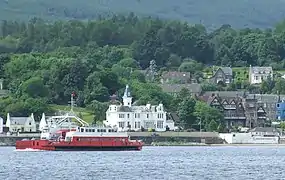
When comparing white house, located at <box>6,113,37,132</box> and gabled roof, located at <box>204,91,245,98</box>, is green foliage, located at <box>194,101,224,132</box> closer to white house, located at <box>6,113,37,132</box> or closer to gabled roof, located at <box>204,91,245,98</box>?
gabled roof, located at <box>204,91,245,98</box>

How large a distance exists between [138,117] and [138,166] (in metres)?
55.9

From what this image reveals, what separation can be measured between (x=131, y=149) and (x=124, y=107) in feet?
89.8

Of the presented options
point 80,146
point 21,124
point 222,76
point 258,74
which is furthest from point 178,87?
point 80,146

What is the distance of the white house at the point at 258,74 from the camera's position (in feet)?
547

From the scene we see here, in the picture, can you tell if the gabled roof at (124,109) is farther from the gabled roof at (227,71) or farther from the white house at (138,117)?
the gabled roof at (227,71)

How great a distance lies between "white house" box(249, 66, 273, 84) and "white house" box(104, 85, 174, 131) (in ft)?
111

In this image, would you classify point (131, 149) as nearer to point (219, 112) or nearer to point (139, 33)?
point (219, 112)

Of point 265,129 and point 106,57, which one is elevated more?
point 106,57

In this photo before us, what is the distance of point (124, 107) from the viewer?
13362cm

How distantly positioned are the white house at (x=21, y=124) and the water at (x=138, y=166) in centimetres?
2968

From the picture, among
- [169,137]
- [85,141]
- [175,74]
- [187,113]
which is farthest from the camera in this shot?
[175,74]

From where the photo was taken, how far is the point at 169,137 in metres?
128

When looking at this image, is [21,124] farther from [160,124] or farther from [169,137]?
[169,137]

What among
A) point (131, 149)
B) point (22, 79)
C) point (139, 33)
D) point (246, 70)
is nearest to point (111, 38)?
point (139, 33)
